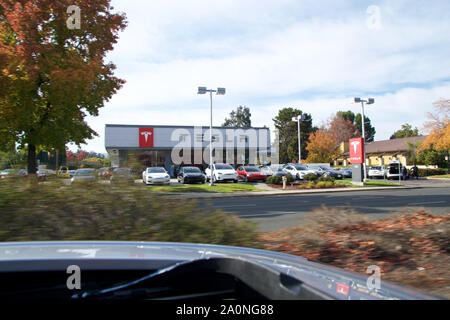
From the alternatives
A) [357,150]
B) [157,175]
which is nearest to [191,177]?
[157,175]

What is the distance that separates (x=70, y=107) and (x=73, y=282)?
15722 mm

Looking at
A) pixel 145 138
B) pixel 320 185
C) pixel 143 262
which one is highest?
pixel 145 138

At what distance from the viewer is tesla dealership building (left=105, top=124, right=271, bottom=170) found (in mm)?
38812

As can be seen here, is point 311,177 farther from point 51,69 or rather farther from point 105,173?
point 105,173

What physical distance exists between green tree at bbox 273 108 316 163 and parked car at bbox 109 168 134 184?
208 ft

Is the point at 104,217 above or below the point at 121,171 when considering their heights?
below

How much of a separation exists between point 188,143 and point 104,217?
122 feet


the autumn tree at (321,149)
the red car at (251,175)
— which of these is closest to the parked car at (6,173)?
the red car at (251,175)

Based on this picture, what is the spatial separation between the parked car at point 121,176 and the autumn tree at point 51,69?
916 centimetres

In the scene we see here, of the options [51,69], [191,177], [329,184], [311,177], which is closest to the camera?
[51,69]

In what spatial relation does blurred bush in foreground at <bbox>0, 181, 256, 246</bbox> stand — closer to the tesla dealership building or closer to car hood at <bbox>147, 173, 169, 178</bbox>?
car hood at <bbox>147, 173, 169, 178</bbox>

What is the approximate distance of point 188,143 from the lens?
135 feet

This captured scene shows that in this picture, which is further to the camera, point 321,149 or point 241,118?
point 241,118
